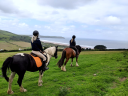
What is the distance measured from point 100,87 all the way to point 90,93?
1060 mm

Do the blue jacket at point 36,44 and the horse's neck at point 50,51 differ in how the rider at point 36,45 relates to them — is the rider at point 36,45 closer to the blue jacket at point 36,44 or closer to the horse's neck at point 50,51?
the blue jacket at point 36,44

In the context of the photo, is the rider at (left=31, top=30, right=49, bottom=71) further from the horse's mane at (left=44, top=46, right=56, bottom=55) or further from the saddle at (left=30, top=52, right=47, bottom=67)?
the horse's mane at (left=44, top=46, right=56, bottom=55)

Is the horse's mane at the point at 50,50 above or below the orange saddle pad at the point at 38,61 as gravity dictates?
above

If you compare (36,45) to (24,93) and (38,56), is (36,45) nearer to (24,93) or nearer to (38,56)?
(38,56)

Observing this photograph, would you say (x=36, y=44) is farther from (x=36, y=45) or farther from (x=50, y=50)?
(x=50, y=50)

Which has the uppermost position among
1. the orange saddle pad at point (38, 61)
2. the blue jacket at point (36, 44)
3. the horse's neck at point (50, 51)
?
the blue jacket at point (36, 44)

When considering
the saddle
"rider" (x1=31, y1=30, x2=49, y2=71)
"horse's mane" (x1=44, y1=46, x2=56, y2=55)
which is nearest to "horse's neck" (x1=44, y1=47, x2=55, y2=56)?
"horse's mane" (x1=44, y1=46, x2=56, y2=55)

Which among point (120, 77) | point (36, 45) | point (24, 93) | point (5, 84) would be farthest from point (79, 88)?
point (5, 84)

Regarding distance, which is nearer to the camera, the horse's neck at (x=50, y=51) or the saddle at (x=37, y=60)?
the saddle at (x=37, y=60)

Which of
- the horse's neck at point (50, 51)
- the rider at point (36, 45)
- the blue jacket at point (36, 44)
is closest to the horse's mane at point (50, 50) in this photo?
the horse's neck at point (50, 51)

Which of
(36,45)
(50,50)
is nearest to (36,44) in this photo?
(36,45)

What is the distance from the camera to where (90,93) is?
5195mm

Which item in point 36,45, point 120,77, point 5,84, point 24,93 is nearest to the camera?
point 24,93

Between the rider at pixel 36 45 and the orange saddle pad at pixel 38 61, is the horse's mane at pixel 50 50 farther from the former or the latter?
the orange saddle pad at pixel 38 61
